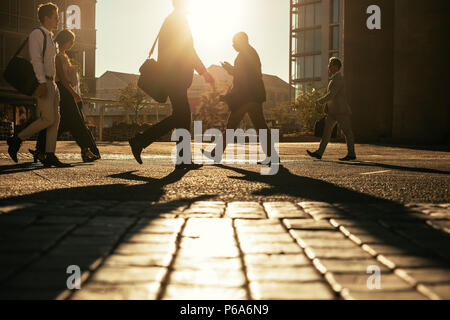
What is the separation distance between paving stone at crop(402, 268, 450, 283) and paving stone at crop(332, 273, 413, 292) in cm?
7

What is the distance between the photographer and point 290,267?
2293 millimetres

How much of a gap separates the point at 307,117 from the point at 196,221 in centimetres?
3459

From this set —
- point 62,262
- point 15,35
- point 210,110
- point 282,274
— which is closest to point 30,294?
point 62,262

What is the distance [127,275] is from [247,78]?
6612 mm

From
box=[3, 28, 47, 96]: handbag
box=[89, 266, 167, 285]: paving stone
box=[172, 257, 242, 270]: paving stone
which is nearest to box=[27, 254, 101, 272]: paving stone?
box=[89, 266, 167, 285]: paving stone

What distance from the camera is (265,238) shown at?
2.87 m

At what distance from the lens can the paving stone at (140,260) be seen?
2.31m

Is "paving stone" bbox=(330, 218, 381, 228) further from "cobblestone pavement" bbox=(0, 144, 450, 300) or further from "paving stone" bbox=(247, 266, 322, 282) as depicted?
"paving stone" bbox=(247, 266, 322, 282)

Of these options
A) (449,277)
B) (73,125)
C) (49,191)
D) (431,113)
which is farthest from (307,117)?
(449,277)

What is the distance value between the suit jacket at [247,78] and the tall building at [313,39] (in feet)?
177

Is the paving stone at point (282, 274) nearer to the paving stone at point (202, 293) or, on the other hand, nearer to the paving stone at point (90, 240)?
the paving stone at point (202, 293)

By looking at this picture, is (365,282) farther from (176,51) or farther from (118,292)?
(176,51)

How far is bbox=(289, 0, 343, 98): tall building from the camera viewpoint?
63344 mm

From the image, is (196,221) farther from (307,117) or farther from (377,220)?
(307,117)
